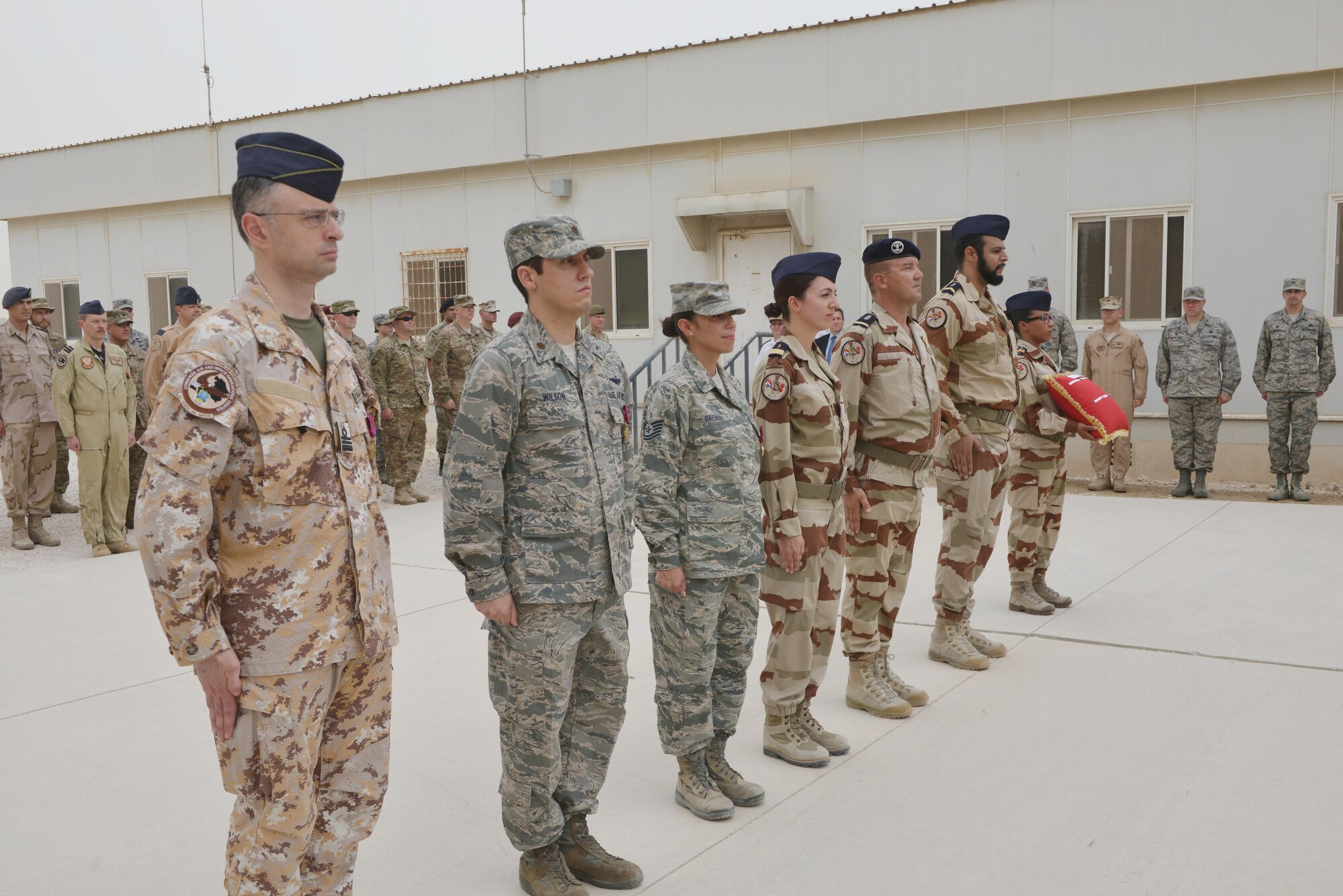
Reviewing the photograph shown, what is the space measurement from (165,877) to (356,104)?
15703mm

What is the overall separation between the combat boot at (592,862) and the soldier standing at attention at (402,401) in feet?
27.4

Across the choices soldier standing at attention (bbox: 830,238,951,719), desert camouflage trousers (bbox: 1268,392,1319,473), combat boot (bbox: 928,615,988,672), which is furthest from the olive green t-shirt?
desert camouflage trousers (bbox: 1268,392,1319,473)

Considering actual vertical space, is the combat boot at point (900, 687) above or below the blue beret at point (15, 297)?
below

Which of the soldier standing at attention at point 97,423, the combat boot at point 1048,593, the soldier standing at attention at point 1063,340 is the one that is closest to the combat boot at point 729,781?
the combat boot at point 1048,593

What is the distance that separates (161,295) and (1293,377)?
58.7 ft

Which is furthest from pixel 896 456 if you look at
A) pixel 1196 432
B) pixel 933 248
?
pixel 933 248

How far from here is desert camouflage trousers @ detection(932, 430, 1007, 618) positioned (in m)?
5.28

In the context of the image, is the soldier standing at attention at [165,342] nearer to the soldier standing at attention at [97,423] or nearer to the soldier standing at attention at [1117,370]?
the soldier standing at attention at [97,423]

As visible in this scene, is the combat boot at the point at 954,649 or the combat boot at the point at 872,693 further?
the combat boot at the point at 954,649

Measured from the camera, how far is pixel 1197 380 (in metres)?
11.0

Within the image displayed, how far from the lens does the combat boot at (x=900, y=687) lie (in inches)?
190

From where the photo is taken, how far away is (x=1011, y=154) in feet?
40.3

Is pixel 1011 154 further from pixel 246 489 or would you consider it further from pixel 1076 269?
pixel 246 489

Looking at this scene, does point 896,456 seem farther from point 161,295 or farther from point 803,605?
point 161,295
